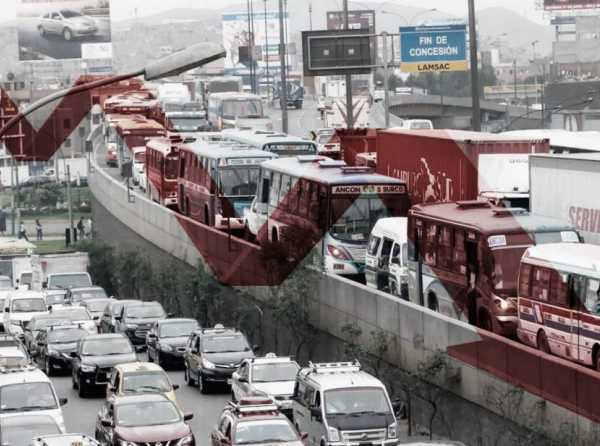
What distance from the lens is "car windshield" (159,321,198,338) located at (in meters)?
37.1

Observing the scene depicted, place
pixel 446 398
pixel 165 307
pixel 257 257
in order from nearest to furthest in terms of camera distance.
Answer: pixel 446 398 → pixel 257 257 → pixel 165 307

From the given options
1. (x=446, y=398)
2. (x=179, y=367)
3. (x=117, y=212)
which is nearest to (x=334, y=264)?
(x=179, y=367)

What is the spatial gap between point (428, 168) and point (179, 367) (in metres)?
8.26

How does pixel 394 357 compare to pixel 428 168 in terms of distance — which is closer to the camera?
pixel 394 357

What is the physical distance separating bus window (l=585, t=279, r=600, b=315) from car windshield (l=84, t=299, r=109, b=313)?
2307 cm

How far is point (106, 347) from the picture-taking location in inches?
1348

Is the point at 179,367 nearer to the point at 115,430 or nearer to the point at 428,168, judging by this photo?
the point at 428,168

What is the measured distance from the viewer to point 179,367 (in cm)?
3722

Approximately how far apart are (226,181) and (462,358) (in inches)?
864

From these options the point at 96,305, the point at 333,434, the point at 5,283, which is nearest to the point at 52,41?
the point at 5,283

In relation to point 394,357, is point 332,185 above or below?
above

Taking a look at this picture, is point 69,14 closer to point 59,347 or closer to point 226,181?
point 226,181

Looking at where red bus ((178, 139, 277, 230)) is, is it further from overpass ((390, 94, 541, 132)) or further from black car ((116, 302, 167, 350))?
overpass ((390, 94, 541, 132))

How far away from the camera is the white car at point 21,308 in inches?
1721
